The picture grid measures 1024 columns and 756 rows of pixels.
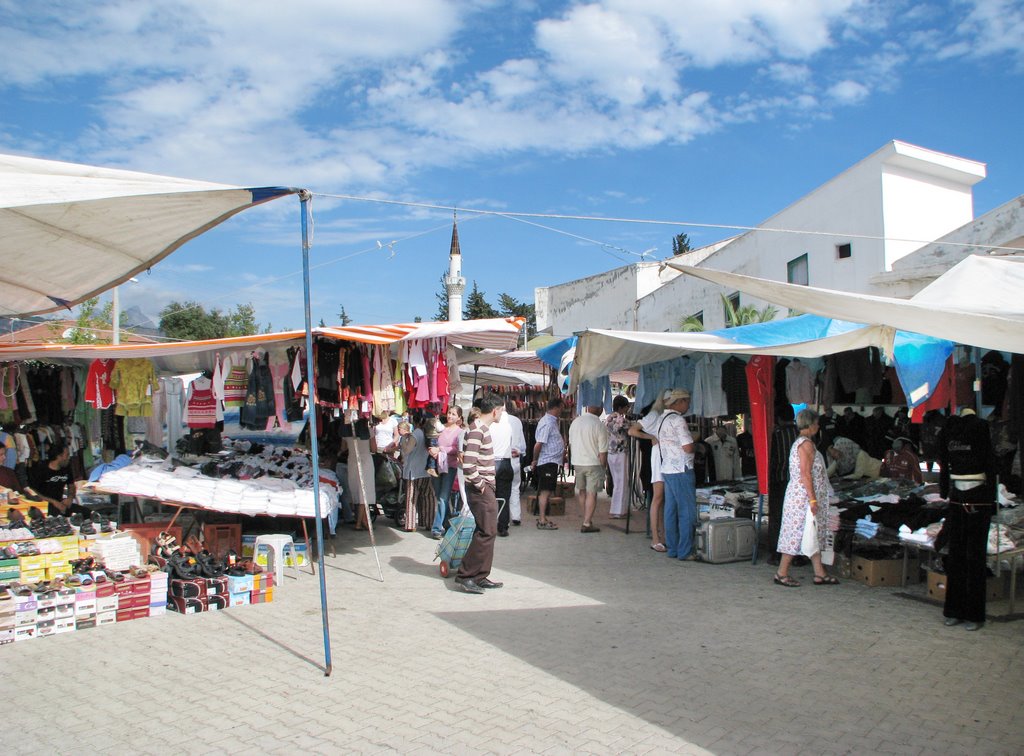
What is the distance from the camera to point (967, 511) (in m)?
5.47

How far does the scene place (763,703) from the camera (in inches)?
165

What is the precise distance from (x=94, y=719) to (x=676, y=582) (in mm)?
4978

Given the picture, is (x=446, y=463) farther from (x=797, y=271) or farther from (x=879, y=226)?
(x=797, y=271)

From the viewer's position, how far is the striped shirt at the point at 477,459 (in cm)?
657

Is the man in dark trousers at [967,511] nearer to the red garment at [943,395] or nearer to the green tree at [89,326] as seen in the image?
the red garment at [943,395]

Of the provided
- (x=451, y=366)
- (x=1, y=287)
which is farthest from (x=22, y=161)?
(x=451, y=366)

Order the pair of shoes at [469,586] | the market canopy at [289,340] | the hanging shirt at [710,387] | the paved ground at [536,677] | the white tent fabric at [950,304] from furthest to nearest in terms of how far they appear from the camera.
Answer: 1. the hanging shirt at [710,387]
2. the market canopy at [289,340]
3. the pair of shoes at [469,586]
4. the white tent fabric at [950,304]
5. the paved ground at [536,677]

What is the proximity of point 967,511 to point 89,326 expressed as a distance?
98.7 feet

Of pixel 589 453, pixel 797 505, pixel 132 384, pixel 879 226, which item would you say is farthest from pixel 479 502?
pixel 879 226

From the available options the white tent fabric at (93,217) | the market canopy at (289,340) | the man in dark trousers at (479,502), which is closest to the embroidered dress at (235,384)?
the market canopy at (289,340)

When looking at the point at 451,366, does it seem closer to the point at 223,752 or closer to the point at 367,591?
the point at 367,591

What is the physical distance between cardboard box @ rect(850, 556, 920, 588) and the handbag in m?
0.58

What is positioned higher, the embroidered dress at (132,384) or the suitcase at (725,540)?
the embroidered dress at (132,384)

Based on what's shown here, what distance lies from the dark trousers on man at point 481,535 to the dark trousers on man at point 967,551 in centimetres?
365
